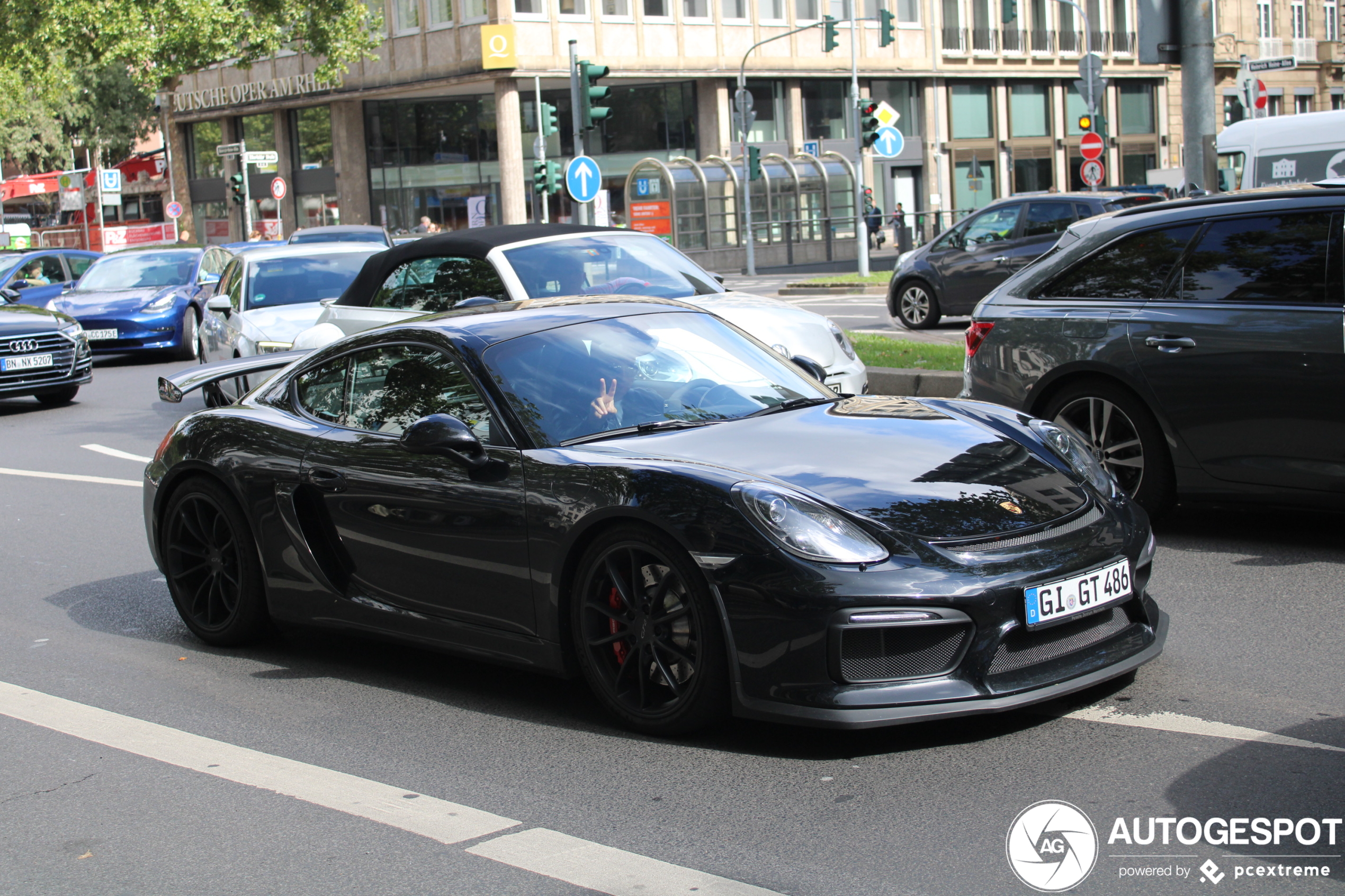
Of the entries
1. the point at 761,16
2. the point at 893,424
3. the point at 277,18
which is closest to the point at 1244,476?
the point at 893,424

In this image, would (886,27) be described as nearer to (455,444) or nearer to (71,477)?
(71,477)

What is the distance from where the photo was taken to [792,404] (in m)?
5.32

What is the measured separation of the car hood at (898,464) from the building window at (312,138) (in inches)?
1953

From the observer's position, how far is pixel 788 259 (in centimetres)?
4122

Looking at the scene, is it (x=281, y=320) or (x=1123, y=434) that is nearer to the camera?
(x=1123, y=434)

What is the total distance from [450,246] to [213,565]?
4555 millimetres

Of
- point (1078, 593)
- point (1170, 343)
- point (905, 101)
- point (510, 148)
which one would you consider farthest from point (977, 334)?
point (905, 101)

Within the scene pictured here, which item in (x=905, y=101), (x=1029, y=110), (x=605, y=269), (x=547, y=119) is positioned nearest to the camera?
(x=605, y=269)

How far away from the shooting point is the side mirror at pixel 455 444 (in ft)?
15.8

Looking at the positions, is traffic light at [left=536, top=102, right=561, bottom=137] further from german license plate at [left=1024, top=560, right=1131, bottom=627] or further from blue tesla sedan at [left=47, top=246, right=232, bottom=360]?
german license plate at [left=1024, top=560, right=1131, bottom=627]

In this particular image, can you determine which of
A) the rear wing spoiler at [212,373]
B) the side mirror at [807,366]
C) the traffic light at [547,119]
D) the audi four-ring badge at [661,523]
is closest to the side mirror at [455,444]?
the audi four-ring badge at [661,523]

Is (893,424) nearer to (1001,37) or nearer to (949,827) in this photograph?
(949,827)

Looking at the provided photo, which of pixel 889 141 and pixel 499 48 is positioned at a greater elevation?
pixel 499 48

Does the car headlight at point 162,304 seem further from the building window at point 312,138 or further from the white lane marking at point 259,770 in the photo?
the building window at point 312,138
